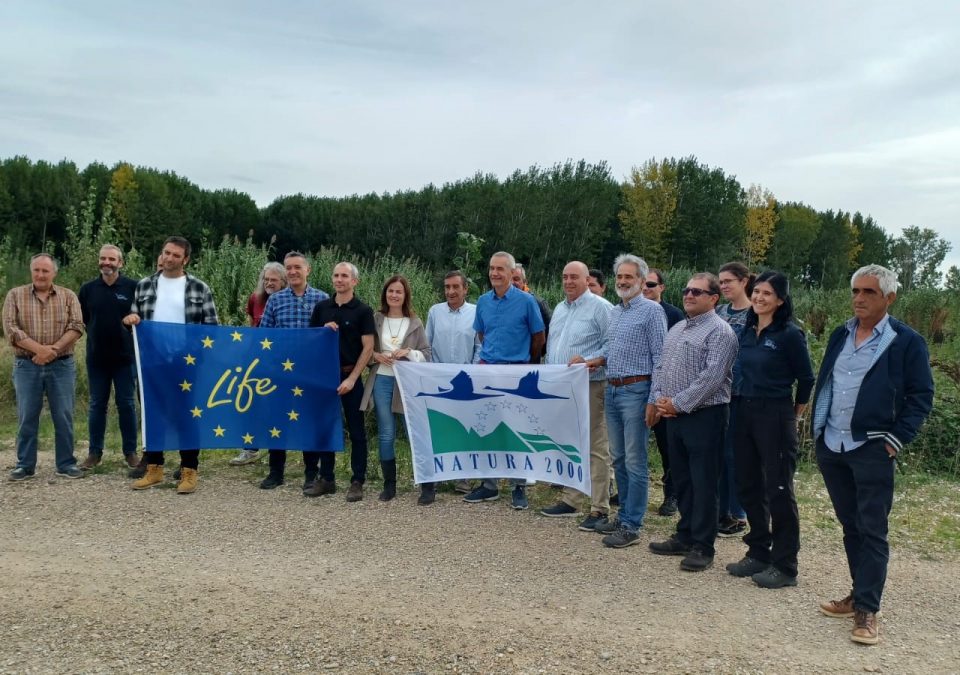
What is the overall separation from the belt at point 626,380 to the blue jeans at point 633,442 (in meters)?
0.02

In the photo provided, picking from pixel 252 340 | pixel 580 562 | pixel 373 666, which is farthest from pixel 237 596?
pixel 252 340

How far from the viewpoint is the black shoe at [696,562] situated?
5.45m

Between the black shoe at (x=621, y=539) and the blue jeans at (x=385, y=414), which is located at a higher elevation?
the blue jeans at (x=385, y=414)

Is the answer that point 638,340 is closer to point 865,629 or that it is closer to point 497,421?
point 497,421

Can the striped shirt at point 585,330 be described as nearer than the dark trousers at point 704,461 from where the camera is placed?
No

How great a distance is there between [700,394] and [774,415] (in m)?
0.51

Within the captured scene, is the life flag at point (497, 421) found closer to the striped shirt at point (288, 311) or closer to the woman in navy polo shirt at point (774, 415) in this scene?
the striped shirt at point (288, 311)

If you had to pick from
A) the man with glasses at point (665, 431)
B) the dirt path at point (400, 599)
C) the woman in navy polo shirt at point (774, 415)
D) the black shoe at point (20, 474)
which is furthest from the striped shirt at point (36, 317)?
the woman in navy polo shirt at point (774, 415)

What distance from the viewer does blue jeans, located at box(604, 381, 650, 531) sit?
6.02m

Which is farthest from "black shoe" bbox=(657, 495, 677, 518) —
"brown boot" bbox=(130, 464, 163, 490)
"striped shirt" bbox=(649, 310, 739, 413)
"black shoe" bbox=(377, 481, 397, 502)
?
"brown boot" bbox=(130, 464, 163, 490)

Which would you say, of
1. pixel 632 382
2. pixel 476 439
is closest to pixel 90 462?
pixel 476 439

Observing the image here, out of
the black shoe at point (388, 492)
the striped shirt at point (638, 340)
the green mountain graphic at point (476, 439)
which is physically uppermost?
the striped shirt at point (638, 340)

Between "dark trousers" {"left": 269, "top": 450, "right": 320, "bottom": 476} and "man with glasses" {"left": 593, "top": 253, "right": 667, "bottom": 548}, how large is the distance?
2.99 m

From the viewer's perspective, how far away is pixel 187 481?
7.21 meters
